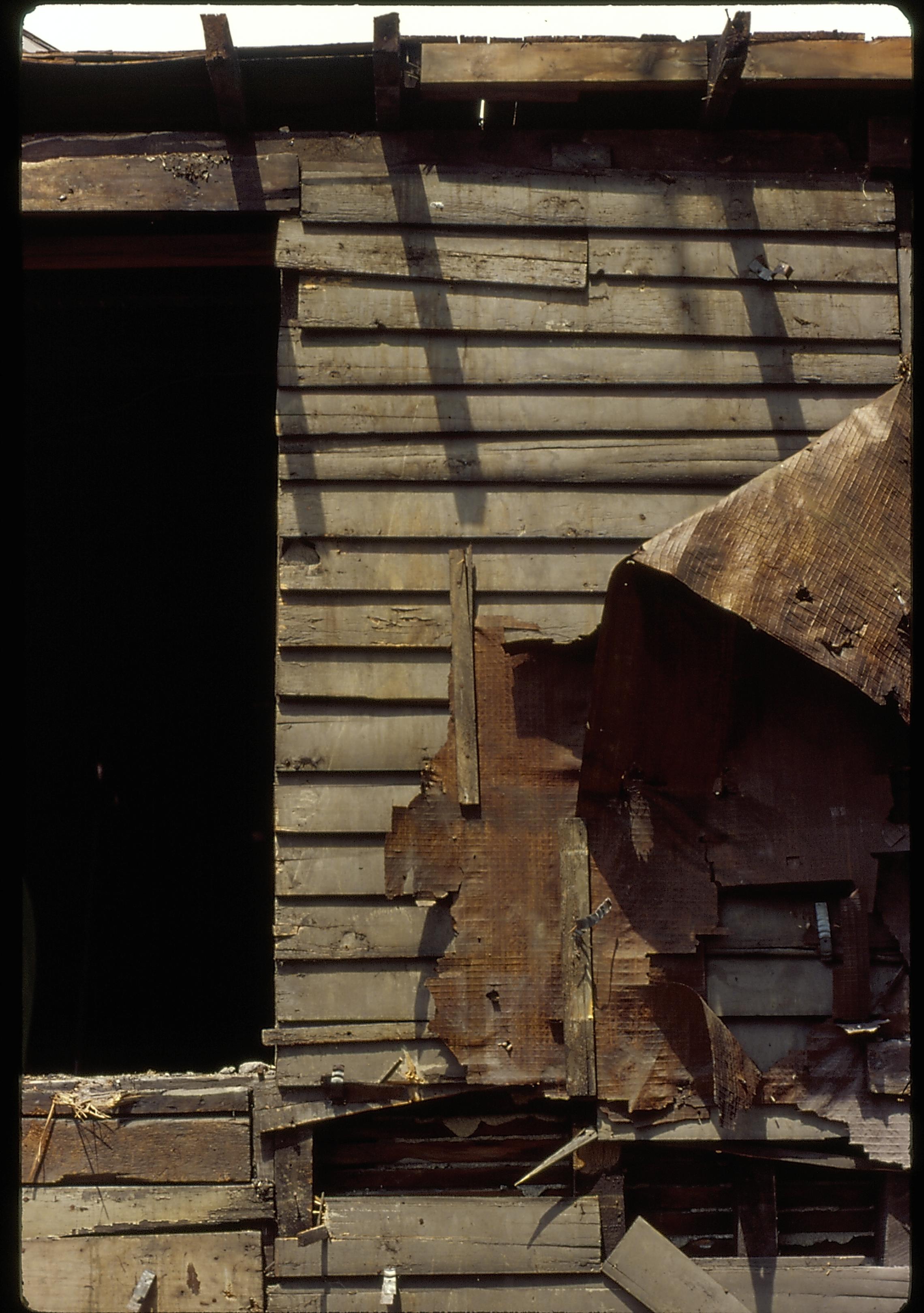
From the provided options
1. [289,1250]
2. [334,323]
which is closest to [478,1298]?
[289,1250]

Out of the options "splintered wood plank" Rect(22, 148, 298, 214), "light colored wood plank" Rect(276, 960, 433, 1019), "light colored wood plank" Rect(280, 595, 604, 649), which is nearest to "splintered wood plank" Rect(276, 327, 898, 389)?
"splintered wood plank" Rect(22, 148, 298, 214)

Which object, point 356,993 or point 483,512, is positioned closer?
point 356,993

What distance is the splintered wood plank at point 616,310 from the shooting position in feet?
14.4

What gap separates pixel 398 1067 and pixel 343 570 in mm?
2181

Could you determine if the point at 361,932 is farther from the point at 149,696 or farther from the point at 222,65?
the point at 222,65

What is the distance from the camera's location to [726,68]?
4.18 meters

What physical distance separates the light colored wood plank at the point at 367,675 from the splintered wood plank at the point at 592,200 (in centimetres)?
202

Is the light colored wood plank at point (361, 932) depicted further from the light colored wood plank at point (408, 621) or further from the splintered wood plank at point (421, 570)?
the light colored wood plank at point (408, 621)

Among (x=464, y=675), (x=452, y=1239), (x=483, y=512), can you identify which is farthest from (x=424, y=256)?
(x=452, y=1239)

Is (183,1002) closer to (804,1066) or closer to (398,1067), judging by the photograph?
(398,1067)

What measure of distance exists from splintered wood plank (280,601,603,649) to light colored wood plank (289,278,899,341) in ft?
4.22

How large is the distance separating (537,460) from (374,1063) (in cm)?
276

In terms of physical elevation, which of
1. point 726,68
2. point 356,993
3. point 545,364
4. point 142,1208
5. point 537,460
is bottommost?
point 142,1208

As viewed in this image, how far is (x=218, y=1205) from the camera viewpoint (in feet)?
13.5
